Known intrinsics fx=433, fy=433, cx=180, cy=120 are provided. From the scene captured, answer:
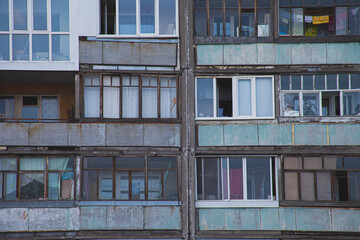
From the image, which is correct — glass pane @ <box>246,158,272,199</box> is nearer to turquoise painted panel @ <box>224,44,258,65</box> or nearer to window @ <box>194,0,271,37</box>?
turquoise painted panel @ <box>224,44,258,65</box>

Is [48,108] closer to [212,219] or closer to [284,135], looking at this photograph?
[212,219]

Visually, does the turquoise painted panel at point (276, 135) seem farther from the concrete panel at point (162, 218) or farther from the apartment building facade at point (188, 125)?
the concrete panel at point (162, 218)

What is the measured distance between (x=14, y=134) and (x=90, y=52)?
152 inches

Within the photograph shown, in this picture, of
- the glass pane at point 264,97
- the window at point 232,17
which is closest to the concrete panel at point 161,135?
the glass pane at point 264,97

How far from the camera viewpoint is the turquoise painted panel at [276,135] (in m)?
15.3

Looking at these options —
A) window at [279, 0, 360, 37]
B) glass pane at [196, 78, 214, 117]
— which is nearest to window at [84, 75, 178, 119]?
glass pane at [196, 78, 214, 117]

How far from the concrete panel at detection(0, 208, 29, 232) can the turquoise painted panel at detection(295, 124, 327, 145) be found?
9.75 m

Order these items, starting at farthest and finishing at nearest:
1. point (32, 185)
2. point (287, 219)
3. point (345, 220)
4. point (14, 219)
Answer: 1. point (32, 185)
2. point (287, 219)
3. point (345, 220)
4. point (14, 219)

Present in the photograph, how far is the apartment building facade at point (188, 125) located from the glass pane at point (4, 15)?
0.18 feet

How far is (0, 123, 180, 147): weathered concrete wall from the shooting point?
15.0 metres

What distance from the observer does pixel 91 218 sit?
1495 cm

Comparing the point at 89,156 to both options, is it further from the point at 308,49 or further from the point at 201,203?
the point at 308,49

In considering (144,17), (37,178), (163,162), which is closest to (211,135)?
(163,162)

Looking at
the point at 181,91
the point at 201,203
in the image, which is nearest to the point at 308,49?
the point at 181,91
